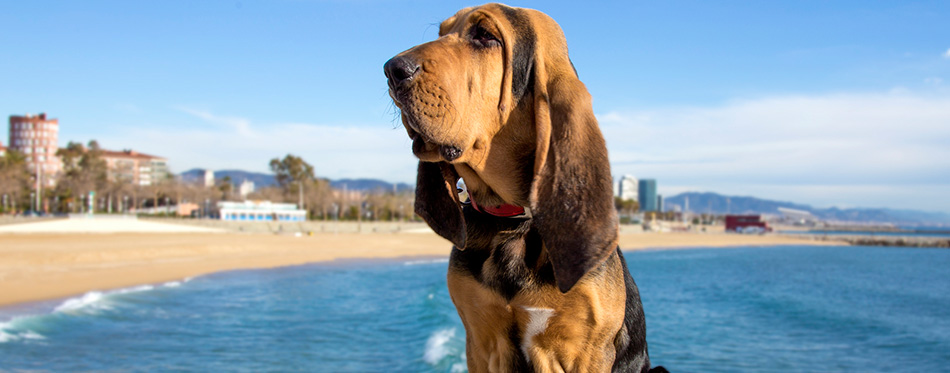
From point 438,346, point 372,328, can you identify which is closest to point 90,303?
point 372,328

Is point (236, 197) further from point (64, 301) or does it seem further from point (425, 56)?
point (425, 56)

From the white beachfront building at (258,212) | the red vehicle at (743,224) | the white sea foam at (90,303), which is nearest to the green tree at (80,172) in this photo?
the white beachfront building at (258,212)

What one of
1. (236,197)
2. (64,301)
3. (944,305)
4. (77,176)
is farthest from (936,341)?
(236,197)

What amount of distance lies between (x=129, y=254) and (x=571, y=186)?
114 feet

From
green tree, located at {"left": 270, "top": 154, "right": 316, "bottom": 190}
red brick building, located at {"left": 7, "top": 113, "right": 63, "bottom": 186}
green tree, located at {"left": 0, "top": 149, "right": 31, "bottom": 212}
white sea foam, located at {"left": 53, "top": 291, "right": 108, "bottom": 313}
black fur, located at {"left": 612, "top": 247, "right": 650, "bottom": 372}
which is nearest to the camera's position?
black fur, located at {"left": 612, "top": 247, "right": 650, "bottom": 372}

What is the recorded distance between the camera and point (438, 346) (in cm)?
1312

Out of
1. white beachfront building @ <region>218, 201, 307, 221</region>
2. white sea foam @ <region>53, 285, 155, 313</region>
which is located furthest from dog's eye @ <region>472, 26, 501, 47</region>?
white beachfront building @ <region>218, 201, 307, 221</region>

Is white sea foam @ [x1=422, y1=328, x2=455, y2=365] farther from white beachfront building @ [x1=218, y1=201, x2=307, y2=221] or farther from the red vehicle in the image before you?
the red vehicle

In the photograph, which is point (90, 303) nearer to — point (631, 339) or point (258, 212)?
point (631, 339)

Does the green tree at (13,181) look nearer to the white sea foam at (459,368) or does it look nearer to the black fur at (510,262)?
the white sea foam at (459,368)

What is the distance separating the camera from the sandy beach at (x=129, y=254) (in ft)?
72.1

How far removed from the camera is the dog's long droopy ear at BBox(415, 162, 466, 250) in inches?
88.8

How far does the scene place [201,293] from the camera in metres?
21.4

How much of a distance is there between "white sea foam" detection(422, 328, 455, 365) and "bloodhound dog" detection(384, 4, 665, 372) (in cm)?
985
